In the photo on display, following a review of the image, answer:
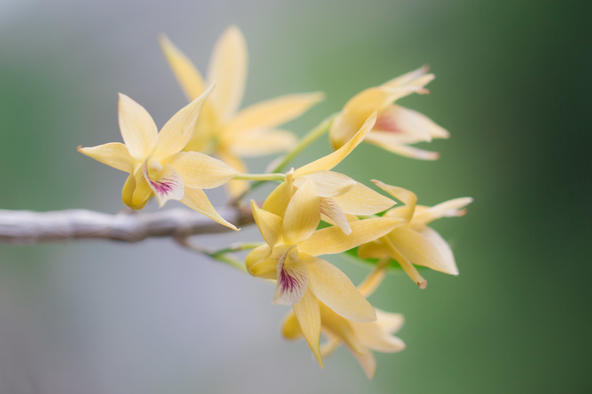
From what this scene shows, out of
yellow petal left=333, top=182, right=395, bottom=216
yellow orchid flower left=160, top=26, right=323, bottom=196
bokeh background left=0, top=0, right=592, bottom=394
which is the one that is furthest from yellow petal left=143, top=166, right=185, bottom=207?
bokeh background left=0, top=0, right=592, bottom=394

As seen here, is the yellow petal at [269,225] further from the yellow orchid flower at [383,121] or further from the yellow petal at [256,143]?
the yellow petal at [256,143]

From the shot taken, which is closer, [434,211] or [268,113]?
[434,211]

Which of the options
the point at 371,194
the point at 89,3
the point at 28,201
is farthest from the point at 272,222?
the point at 89,3

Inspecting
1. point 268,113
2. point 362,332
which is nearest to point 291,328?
point 362,332

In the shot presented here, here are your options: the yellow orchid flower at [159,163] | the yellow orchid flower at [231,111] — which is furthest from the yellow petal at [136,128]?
the yellow orchid flower at [231,111]

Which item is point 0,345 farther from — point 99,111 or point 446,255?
point 446,255

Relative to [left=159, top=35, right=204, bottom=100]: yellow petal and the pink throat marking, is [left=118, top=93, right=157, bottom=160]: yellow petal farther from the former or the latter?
[left=159, top=35, right=204, bottom=100]: yellow petal

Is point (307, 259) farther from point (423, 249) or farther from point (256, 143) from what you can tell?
point (256, 143)
